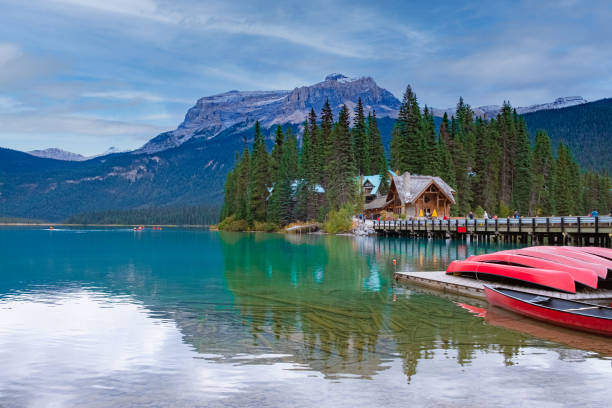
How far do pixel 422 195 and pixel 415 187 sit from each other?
187 centimetres

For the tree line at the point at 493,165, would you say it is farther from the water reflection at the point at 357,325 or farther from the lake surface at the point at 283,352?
the lake surface at the point at 283,352

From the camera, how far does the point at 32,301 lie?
21.2m

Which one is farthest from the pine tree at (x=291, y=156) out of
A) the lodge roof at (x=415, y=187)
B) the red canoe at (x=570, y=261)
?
the red canoe at (x=570, y=261)

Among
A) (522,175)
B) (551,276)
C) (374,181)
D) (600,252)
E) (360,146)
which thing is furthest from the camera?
(360,146)

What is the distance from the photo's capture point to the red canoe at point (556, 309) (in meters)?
14.3

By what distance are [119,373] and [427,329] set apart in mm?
8613

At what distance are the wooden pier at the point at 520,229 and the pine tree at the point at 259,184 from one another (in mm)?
35699

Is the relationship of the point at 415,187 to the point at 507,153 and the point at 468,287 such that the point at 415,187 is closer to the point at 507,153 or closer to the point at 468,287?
the point at 507,153

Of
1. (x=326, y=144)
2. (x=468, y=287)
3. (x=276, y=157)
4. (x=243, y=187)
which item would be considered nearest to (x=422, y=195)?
(x=326, y=144)

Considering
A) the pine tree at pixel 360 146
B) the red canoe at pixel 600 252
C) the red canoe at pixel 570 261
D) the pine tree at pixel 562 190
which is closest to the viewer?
the red canoe at pixel 570 261

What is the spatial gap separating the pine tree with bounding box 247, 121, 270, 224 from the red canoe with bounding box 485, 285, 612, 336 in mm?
94087

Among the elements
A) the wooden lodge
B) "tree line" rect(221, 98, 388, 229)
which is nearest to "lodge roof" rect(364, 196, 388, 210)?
"tree line" rect(221, 98, 388, 229)

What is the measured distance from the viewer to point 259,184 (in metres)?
112

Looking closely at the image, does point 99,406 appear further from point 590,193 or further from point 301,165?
point 590,193
